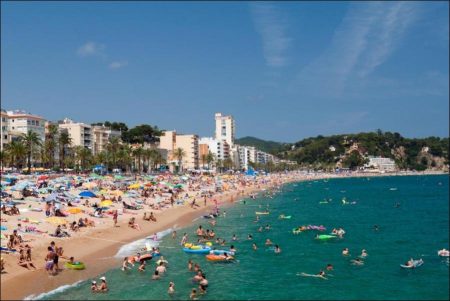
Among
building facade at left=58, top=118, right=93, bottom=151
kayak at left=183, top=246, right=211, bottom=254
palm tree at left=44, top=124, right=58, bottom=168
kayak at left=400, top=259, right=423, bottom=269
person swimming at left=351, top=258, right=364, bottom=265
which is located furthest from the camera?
building facade at left=58, top=118, right=93, bottom=151

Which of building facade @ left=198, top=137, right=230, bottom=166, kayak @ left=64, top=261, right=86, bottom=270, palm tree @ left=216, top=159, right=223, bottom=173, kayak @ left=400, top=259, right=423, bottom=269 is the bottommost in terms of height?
kayak @ left=400, top=259, right=423, bottom=269

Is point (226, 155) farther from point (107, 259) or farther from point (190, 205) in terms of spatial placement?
point (107, 259)

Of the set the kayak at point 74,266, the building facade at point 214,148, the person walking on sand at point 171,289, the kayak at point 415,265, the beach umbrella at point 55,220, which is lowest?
the kayak at point 415,265

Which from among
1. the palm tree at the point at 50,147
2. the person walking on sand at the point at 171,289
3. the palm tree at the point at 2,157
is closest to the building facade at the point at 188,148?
the palm tree at the point at 50,147

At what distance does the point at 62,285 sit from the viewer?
928 inches

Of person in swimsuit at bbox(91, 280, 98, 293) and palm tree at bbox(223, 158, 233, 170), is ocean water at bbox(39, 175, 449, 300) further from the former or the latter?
palm tree at bbox(223, 158, 233, 170)

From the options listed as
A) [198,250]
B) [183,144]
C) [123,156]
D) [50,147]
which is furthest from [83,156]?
[198,250]

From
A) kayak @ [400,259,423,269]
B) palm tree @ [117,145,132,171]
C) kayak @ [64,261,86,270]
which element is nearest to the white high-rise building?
palm tree @ [117,145,132,171]

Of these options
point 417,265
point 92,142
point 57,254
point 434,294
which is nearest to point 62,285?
point 57,254

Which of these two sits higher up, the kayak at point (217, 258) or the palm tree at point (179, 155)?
the palm tree at point (179, 155)

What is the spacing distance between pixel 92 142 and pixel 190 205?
77.5 metres

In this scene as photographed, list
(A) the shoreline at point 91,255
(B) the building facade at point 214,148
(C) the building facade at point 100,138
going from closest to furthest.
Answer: (A) the shoreline at point 91,255 < (C) the building facade at point 100,138 < (B) the building facade at point 214,148

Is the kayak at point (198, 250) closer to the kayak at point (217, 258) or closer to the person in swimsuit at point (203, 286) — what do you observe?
the kayak at point (217, 258)

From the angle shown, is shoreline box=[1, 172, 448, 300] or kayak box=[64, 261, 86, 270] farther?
kayak box=[64, 261, 86, 270]
